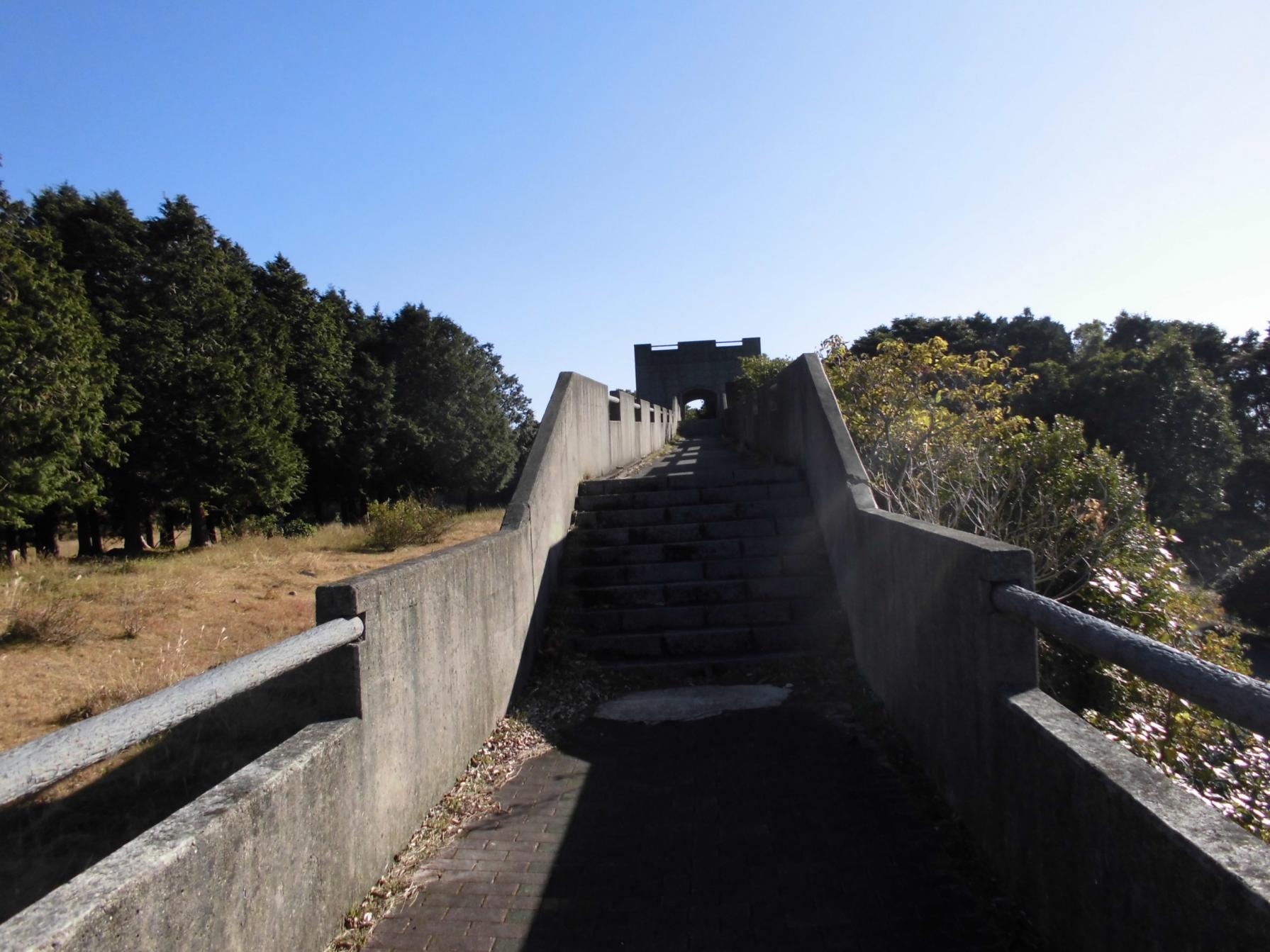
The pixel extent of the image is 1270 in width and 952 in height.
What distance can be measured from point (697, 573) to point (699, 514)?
39.7 inches

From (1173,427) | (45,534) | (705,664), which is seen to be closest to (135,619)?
(705,664)

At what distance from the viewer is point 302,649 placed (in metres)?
2.76

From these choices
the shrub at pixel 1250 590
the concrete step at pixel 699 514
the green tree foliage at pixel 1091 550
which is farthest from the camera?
the shrub at pixel 1250 590

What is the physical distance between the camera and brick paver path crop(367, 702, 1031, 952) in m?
2.84

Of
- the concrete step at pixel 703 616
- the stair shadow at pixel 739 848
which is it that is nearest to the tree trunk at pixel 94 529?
the concrete step at pixel 703 616

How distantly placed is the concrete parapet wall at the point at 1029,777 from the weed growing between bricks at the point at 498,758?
179cm

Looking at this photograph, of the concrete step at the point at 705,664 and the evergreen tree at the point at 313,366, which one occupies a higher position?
the evergreen tree at the point at 313,366

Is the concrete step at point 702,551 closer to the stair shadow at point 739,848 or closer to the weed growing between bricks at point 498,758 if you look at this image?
the weed growing between bricks at point 498,758

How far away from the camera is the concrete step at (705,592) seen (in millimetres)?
6527

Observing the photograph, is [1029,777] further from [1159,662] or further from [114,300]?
[114,300]

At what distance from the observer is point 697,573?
6887 mm

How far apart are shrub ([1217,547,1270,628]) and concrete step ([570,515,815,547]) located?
16580 mm

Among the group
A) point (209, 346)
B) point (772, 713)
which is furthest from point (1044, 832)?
point (209, 346)

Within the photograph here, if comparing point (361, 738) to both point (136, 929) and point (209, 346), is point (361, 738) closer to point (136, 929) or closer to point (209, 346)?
point (136, 929)
